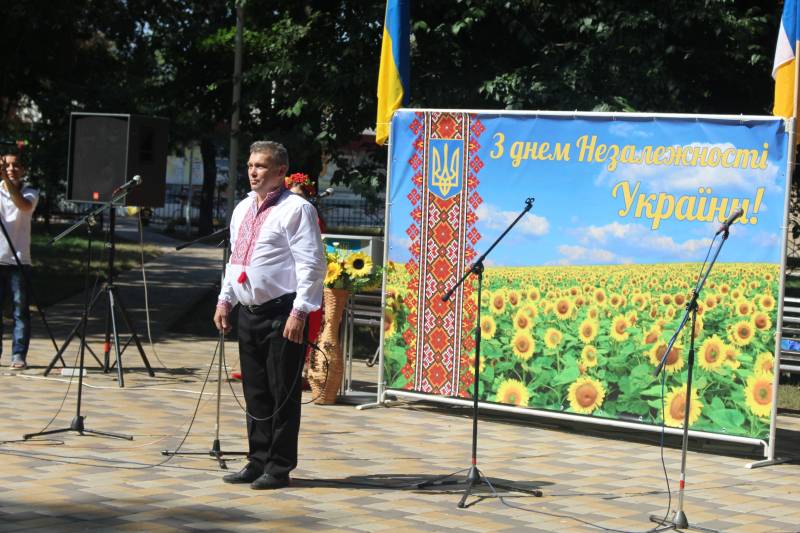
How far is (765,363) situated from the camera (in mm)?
9422

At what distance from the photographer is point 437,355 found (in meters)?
10.9

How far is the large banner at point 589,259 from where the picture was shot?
9.45 meters

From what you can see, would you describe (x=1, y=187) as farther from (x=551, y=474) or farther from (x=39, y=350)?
(x=551, y=474)

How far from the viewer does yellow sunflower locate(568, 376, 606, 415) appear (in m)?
10.1

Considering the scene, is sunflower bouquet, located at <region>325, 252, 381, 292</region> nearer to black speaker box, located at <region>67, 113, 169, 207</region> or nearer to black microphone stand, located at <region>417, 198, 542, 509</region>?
black speaker box, located at <region>67, 113, 169, 207</region>

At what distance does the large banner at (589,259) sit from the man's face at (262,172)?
287 centimetres

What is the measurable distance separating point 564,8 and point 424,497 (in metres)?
9.03

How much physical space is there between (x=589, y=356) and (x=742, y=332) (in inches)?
48.0

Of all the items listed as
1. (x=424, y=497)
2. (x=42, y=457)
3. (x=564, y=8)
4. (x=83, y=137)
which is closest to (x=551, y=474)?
(x=424, y=497)

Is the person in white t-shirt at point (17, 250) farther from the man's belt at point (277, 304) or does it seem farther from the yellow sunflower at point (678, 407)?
the yellow sunflower at point (678, 407)

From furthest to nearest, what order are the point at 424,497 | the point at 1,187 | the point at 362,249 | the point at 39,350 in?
the point at 39,350 < the point at 1,187 < the point at 362,249 < the point at 424,497

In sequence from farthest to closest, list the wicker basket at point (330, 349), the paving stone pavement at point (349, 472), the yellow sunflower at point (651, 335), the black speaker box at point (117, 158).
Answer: the black speaker box at point (117, 158) → the wicker basket at point (330, 349) → the yellow sunflower at point (651, 335) → the paving stone pavement at point (349, 472)

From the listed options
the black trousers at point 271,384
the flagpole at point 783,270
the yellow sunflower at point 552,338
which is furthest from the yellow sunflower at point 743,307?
the black trousers at point 271,384

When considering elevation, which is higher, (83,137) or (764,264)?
(83,137)
